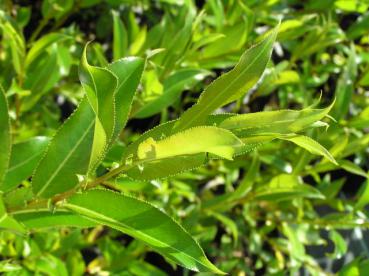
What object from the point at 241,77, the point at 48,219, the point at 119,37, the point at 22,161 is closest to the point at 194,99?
the point at 119,37

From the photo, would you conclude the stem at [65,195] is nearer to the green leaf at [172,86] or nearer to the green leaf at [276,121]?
the green leaf at [276,121]

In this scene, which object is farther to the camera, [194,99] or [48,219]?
[194,99]

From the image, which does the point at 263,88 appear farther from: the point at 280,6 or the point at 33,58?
the point at 33,58

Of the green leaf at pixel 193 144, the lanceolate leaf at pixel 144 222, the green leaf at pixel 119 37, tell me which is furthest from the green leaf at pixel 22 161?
the green leaf at pixel 119 37

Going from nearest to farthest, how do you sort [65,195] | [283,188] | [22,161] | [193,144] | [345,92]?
[193,144], [65,195], [22,161], [283,188], [345,92]

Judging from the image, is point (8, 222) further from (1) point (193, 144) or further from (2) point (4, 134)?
(1) point (193, 144)

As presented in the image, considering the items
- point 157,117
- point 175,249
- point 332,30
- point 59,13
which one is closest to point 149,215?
point 175,249
